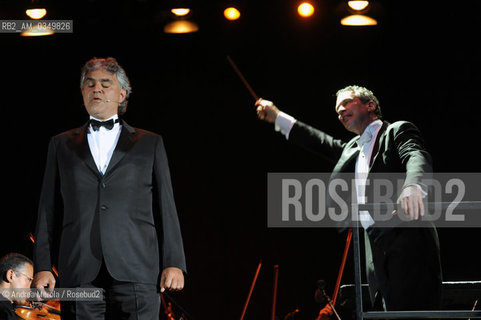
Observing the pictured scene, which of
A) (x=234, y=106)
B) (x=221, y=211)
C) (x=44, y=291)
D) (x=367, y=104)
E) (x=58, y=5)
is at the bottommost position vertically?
(x=44, y=291)

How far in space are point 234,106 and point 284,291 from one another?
185 centimetres

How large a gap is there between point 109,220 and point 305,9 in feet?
13.3

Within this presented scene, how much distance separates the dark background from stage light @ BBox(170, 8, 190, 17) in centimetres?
13

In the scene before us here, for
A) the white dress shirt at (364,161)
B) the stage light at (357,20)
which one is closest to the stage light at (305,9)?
the stage light at (357,20)

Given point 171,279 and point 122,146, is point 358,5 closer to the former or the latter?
point 122,146

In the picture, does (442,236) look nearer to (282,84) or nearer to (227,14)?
(282,84)

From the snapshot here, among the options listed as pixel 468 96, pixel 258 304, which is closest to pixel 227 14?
pixel 468 96

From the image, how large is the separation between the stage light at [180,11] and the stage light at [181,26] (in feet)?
0.20

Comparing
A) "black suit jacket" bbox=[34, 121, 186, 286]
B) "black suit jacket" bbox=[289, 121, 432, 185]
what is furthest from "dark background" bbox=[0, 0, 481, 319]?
"black suit jacket" bbox=[34, 121, 186, 286]

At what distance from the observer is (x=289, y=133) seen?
397 centimetres

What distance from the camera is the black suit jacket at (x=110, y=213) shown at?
224 centimetres

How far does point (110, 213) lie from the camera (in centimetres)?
227

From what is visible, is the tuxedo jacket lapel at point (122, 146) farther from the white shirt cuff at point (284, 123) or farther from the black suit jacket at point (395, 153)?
the white shirt cuff at point (284, 123)

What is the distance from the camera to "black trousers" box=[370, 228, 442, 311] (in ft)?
9.59
